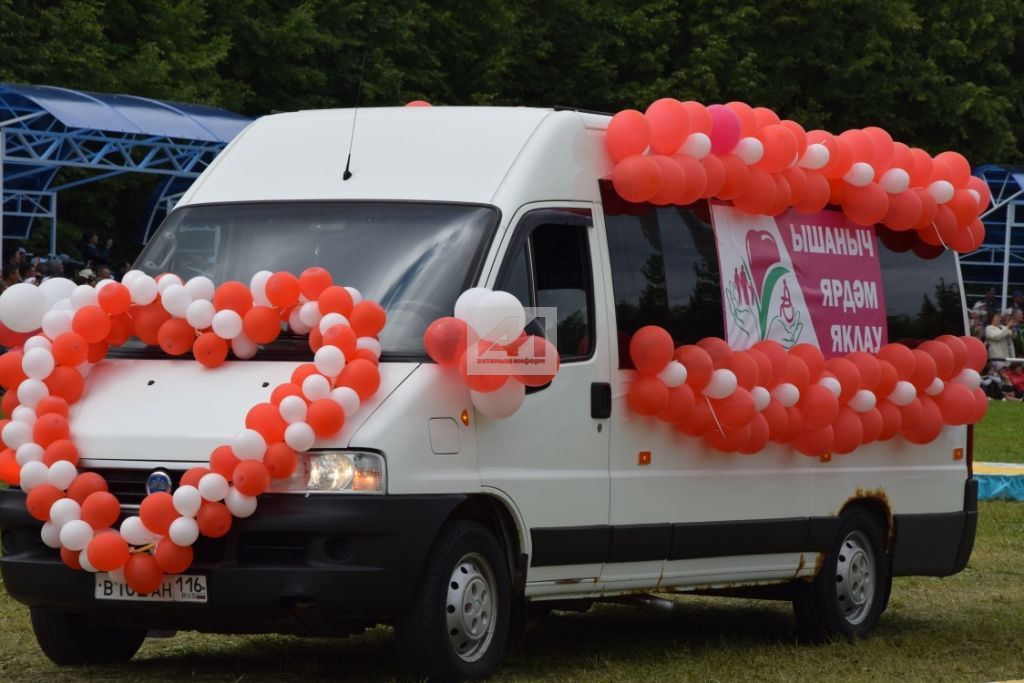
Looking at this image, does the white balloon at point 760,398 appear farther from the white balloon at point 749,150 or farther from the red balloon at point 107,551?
the red balloon at point 107,551

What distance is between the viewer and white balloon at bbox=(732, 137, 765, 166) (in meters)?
10.6

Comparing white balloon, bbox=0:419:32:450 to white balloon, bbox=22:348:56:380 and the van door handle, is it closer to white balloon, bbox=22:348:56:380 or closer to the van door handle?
white balloon, bbox=22:348:56:380

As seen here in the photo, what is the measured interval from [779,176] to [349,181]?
8.19ft

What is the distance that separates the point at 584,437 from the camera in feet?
31.4

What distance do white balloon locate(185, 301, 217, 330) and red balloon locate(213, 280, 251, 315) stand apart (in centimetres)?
4

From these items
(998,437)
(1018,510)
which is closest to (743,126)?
(1018,510)

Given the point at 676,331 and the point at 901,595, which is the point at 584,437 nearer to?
the point at 676,331

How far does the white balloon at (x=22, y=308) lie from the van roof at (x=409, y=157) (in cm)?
102

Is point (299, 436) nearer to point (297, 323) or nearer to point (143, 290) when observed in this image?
point (297, 323)

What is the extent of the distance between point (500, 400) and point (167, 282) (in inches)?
58.3

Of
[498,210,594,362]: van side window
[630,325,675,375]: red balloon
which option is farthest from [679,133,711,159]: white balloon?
[630,325,675,375]: red balloon

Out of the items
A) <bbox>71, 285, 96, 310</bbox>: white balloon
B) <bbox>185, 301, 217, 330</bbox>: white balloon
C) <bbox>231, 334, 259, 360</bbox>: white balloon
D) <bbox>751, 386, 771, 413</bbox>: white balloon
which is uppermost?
<bbox>71, 285, 96, 310</bbox>: white balloon

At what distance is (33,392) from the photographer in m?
8.70

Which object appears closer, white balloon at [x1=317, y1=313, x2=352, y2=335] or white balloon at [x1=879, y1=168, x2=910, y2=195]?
white balloon at [x1=317, y1=313, x2=352, y2=335]
